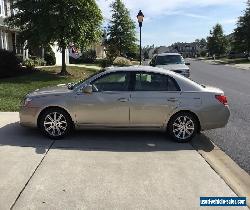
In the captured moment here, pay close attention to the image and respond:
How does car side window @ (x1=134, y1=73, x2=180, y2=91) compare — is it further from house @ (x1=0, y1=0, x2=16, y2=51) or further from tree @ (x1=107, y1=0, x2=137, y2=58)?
tree @ (x1=107, y1=0, x2=137, y2=58)

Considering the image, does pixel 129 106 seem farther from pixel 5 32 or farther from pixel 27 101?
pixel 5 32

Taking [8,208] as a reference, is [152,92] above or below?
above

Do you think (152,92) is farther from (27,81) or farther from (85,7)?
(85,7)

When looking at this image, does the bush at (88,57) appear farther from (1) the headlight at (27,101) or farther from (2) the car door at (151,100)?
(2) the car door at (151,100)

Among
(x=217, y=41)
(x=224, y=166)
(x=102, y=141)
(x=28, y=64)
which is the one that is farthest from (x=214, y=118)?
(x=217, y=41)

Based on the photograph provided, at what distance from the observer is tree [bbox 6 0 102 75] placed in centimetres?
2158

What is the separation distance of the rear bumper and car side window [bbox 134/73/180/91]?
80 centimetres

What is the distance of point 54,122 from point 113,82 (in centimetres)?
145

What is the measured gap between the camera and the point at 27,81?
18359 millimetres

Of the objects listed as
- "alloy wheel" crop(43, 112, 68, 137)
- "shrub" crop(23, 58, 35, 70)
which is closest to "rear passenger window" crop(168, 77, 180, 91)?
"alloy wheel" crop(43, 112, 68, 137)

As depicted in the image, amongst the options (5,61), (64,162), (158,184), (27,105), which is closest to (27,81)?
(5,61)

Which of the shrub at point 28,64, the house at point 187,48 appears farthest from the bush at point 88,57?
the house at point 187,48

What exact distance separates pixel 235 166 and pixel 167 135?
6.89 ft

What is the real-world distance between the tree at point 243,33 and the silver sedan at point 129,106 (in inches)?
2441
